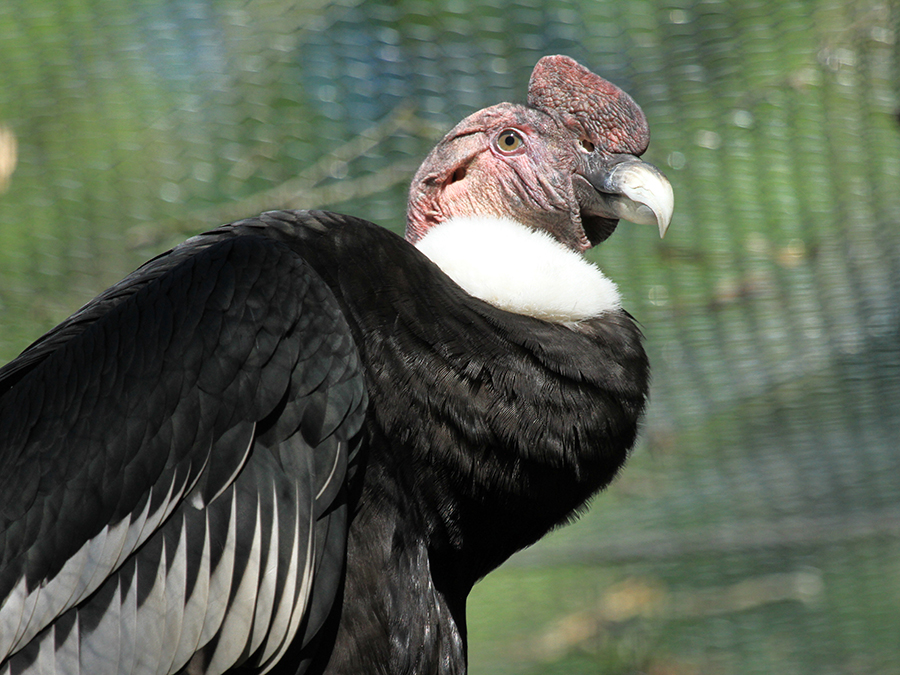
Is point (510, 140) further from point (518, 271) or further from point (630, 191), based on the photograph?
point (518, 271)

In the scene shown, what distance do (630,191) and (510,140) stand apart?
0.44 metres

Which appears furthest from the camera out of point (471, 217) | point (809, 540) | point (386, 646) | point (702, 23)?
point (809, 540)

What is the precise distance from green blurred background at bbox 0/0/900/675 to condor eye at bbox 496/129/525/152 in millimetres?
735

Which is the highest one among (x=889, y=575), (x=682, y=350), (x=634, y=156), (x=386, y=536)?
(x=634, y=156)

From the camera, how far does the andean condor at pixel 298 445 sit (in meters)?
1.99

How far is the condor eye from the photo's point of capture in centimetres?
296

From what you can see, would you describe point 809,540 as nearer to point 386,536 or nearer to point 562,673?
point 562,673

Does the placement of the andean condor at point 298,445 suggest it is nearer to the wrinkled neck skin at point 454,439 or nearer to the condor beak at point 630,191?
the wrinkled neck skin at point 454,439

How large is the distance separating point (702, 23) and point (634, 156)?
1037 millimetres

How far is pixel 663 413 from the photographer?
3938 millimetres

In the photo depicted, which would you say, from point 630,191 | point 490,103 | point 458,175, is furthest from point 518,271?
point 490,103

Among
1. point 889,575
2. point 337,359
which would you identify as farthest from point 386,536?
point 889,575

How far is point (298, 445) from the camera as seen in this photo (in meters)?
2.03

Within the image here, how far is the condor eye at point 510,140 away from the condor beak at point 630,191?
0.22 metres
